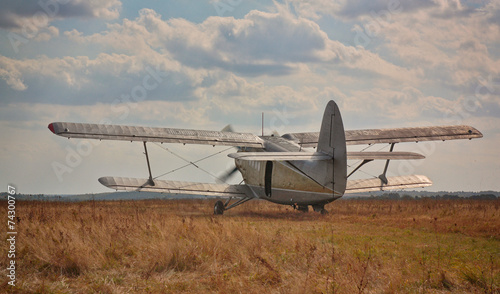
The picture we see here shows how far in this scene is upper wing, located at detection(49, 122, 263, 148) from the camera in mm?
17219

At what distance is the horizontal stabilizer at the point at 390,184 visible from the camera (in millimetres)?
20781

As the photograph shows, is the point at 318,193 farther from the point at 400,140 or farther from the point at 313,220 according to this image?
the point at 400,140

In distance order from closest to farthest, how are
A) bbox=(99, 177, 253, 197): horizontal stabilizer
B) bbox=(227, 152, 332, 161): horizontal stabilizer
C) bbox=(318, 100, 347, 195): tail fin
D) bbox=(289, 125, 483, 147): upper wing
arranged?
bbox=(227, 152, 332, 161): horizontal stabilizer < bbox=(318, 100, 347, 195): tail fin < bbox=(99, 177, 253, 197): horizontal stabilizer < bbox=(289, 125, 483, 147): upper wing

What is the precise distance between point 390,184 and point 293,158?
862 centimetres

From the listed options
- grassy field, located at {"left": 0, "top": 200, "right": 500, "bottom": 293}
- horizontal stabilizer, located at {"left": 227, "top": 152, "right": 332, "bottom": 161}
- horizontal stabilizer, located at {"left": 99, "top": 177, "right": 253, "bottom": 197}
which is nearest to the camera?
grassy field, located at {"left": 0, "top": 200, "right": 500, "bottom": 293}

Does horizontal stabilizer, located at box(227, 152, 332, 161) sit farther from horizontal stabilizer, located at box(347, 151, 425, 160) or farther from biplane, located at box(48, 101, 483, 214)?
horizontal stabilizer, located at box(347, 151, 425, 160)

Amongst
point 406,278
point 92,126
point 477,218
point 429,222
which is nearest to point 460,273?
point 406,278

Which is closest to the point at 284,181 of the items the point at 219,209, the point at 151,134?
the point at 219,209

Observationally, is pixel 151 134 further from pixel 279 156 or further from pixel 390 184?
pixel 390 184

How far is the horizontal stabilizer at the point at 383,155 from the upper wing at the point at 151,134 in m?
5.98

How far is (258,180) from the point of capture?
19734mm

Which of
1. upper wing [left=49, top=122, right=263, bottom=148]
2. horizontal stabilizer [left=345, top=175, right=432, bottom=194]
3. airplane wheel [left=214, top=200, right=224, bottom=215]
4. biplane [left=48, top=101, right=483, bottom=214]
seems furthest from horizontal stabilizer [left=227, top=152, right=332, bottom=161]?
airplane wheel [left=214, top=200, right=224, bottom=215]

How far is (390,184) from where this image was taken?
69.7ft

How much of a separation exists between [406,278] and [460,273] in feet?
2.72
